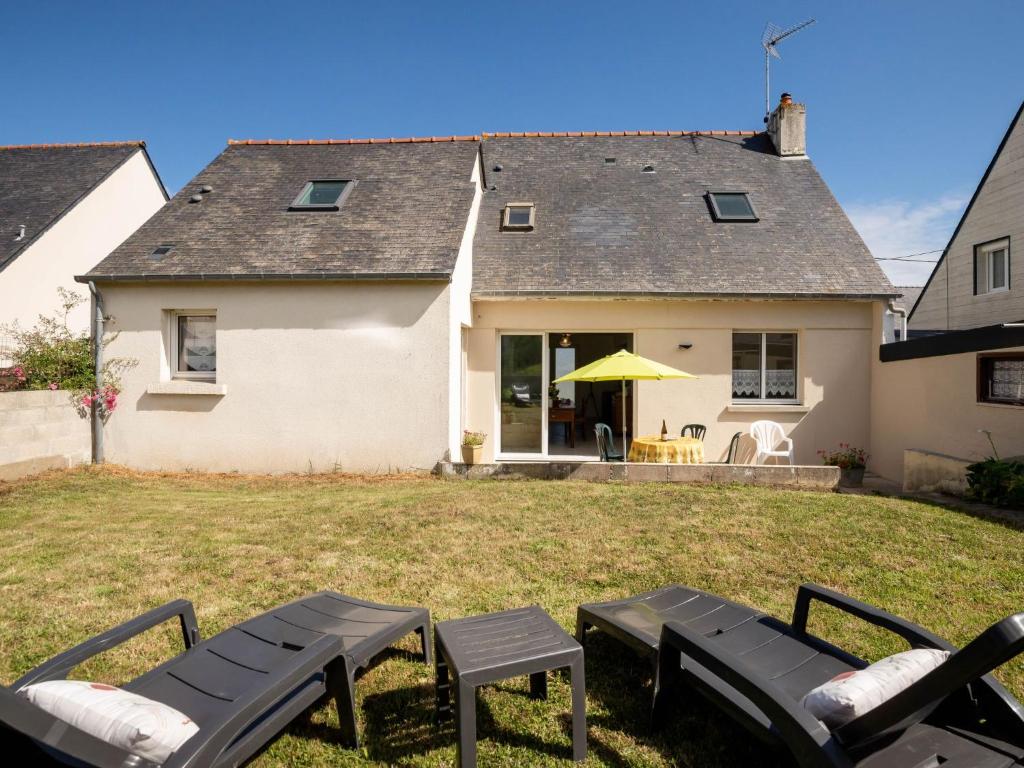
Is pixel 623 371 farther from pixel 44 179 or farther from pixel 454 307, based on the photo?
pixel 44 179

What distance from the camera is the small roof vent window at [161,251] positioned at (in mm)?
10492

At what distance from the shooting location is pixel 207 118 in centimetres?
1527

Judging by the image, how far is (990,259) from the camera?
15.3 meters

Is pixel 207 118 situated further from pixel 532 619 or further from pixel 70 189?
pixel 532 619


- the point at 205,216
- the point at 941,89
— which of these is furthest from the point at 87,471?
the point at 941,89

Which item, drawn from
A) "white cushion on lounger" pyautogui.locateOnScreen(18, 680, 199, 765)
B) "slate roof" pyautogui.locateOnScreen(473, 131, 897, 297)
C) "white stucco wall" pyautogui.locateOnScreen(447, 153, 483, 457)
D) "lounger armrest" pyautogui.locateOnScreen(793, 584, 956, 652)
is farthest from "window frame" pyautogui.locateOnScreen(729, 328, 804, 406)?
"white cushion on lounger" pyautogui.locateOnScreen(18, 680, 199, 765)

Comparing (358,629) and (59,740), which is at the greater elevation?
(59,740)

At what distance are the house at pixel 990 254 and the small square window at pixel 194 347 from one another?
55.6ft

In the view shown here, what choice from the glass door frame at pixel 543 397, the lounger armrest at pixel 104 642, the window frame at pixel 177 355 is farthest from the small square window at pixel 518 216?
the lounger armrest at pixel 104 642

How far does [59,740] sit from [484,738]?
1.73m

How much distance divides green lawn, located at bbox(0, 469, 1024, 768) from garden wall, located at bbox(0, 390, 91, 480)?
115 cm

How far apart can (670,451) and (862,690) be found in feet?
23.8

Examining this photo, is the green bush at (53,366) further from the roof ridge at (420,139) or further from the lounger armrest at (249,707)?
the lounger armrest at (249,707)

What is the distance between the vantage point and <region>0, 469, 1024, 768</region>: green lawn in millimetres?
2898
